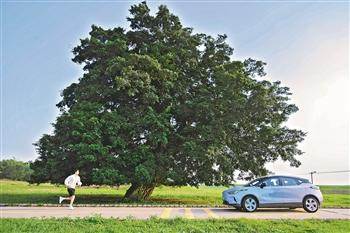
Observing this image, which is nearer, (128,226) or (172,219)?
(128,226)

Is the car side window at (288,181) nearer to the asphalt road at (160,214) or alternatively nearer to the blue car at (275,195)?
the blue car at (275,195)

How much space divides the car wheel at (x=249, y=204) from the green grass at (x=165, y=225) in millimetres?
3704

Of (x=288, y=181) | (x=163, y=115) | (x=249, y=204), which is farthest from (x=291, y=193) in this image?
(x=163, y=115)

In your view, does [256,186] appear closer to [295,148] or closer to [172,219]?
[172,219]

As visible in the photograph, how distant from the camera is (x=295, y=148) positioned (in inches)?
1008

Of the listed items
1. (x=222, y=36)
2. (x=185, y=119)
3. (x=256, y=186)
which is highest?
(x=222, y=36)

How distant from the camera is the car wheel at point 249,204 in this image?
16547mm

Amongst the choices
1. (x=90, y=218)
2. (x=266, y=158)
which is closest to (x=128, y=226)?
(x=90, y=218)

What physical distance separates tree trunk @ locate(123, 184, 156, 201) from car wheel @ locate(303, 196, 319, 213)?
11.2 metres

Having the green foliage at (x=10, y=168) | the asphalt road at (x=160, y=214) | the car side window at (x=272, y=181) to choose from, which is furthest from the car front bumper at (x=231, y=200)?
the green foliage at (x=10, y=168)

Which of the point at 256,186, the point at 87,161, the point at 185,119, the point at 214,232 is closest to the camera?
the point at 214,232

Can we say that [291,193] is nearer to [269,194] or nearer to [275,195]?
[275,195]

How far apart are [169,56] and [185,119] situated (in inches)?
159

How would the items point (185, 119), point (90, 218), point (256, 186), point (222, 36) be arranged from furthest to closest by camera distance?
point (222, 36) < point (185, 119) < point (256, 186) < point (90, 218)
